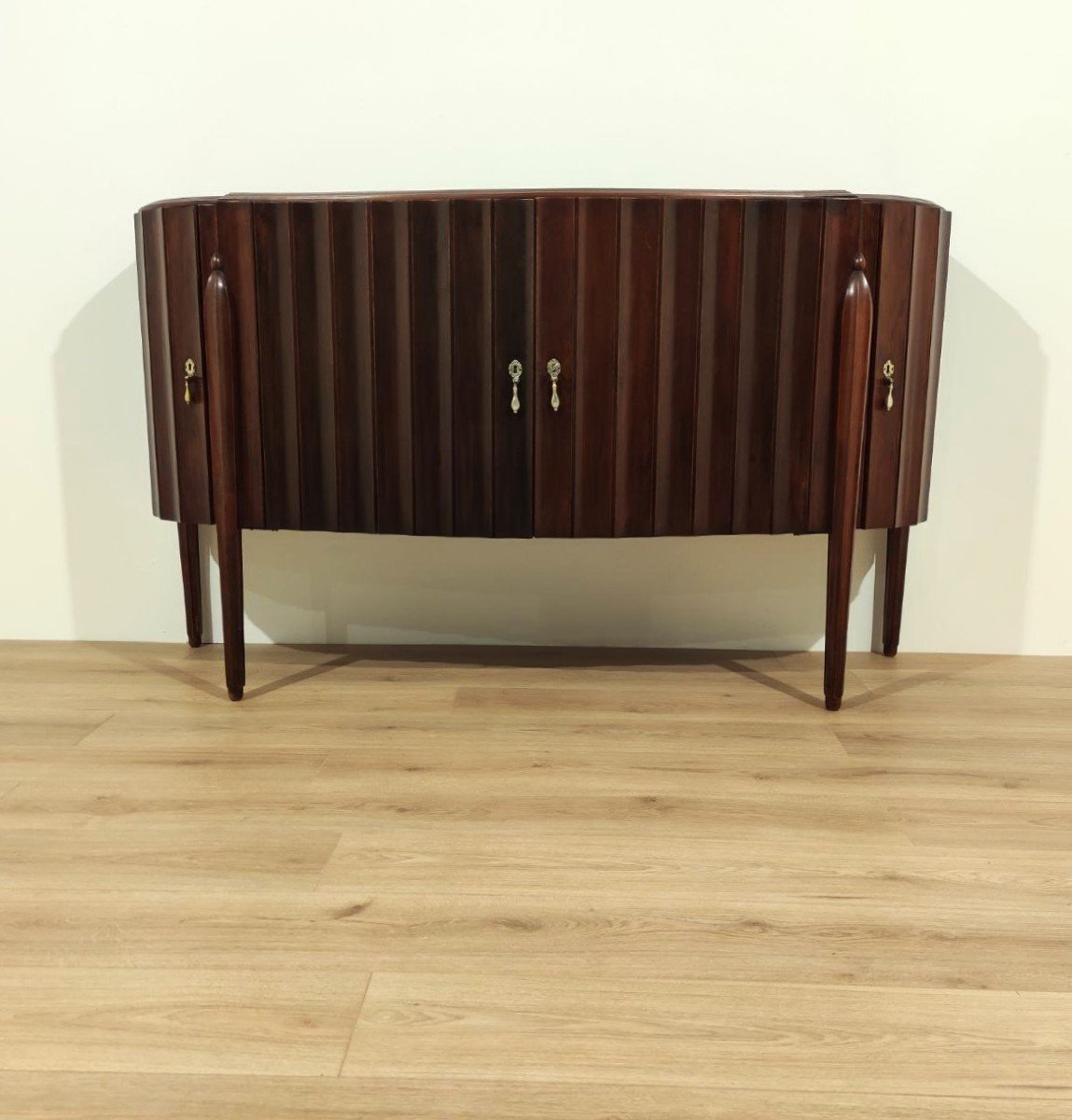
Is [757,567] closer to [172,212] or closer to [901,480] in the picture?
[901,480]

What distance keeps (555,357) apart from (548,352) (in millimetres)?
12

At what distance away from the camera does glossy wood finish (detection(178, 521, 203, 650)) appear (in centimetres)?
176

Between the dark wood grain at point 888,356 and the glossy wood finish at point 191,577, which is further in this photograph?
the glossy wood finish at point 191,577

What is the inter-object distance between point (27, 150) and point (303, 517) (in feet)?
2.63

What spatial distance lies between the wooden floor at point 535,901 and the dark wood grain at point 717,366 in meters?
0.30

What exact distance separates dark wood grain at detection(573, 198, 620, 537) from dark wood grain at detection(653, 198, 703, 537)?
0.20ft

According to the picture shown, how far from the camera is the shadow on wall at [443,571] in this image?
1.77 metres

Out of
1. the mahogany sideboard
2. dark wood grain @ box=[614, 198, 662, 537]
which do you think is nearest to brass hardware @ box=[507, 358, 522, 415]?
the mahogany sideboard

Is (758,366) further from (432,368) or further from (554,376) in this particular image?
(432,368)

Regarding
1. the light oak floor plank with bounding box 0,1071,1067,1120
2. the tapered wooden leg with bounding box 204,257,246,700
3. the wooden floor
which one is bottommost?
the wooden floor

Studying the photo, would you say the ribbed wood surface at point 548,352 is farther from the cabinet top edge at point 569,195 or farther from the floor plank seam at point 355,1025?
the floor plank seam at point 355,1025

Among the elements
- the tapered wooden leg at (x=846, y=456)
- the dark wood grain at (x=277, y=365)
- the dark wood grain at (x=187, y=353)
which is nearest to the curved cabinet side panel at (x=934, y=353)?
the tapered wooden leg at (x=846, y=456)

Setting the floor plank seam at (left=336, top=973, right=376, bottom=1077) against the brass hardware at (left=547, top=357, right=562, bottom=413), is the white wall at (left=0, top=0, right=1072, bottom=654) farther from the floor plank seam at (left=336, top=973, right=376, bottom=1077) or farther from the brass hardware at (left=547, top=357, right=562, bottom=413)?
the floor plank seam at (left=336, top=973, right=376, bottom=1077)

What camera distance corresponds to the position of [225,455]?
1.43m
